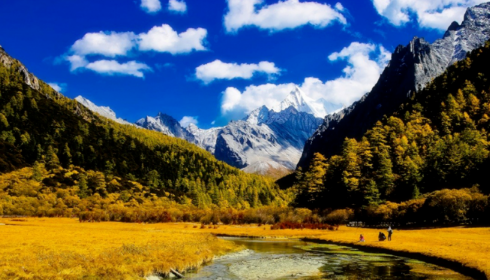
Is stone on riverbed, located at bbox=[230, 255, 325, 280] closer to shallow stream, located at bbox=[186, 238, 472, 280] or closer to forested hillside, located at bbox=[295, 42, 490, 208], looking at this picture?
shallow stream, located at bbox=[186, 238, 472, 280]

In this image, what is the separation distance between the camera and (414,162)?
411 feet

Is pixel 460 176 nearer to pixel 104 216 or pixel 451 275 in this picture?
pixel 451 275

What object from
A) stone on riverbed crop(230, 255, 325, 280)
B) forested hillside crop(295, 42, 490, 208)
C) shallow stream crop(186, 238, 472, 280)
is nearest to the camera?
shallow stream crop(186, 238, 472, 280)

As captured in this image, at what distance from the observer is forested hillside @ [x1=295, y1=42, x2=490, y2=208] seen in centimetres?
10975

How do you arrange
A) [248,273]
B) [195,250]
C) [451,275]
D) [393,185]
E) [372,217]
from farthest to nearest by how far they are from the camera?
1. [393,185]
2. [372,217]
3. [195,250]
4. [248,273]
5. [451,275]

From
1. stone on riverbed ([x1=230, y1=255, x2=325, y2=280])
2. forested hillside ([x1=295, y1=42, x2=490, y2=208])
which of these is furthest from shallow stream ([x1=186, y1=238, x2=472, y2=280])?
forested hillside ([x1=295, y1=42, x2=490, y2=208])

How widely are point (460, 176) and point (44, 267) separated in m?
118

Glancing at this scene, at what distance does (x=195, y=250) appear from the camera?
140 ft

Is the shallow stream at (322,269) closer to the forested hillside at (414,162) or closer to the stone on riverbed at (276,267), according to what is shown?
the stone on riverbed at (276,267)

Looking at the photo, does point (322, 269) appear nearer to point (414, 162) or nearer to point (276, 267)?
point (276, 267)

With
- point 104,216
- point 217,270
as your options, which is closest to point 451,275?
point 217,270

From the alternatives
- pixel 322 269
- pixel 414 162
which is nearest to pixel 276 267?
pixel 322 269

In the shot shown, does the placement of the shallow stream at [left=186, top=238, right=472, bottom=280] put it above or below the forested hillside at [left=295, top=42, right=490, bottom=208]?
below

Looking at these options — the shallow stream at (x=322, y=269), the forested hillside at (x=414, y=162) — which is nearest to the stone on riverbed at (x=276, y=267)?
the shallow stream at (x=322, y=269)
